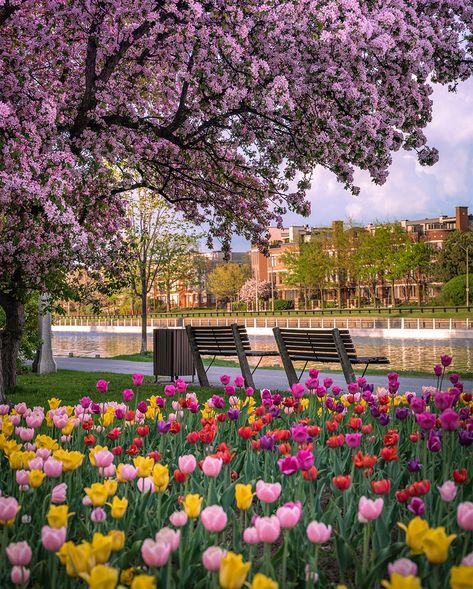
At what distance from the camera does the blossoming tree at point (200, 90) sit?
8328 millimetres

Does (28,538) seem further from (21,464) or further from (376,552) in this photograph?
(376,552)

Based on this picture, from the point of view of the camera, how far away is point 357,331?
175 feet

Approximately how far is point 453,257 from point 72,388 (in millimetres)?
74133

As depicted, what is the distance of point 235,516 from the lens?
354 cm

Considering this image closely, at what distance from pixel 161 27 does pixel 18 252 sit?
14.0 feet

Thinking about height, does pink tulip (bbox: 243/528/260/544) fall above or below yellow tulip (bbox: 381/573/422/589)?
below

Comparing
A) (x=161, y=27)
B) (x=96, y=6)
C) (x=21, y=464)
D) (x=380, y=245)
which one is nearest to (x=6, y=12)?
(x=96, y=6)

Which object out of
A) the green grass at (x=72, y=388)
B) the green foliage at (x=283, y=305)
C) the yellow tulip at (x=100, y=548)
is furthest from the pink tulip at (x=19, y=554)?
the green foliage at (x=283, y=305)

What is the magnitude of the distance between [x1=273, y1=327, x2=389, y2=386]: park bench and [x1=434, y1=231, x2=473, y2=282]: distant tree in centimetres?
7292

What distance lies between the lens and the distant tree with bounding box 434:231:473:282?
269 ft

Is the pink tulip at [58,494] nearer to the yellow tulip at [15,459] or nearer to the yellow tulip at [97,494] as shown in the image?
the yellow tulip at [97,494]

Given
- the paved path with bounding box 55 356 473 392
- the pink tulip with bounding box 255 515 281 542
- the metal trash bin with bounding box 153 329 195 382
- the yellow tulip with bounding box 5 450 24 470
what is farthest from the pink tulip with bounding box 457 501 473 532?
the metal trash bin with bounding box 153 329 195 382

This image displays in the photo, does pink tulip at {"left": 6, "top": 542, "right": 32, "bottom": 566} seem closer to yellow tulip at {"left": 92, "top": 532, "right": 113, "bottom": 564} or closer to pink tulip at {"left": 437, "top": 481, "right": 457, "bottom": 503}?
yellow tulip at {"left": 92, "top": 532, "right": 113, "bottom": 564}

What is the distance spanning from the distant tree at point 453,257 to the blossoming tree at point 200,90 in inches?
2881
